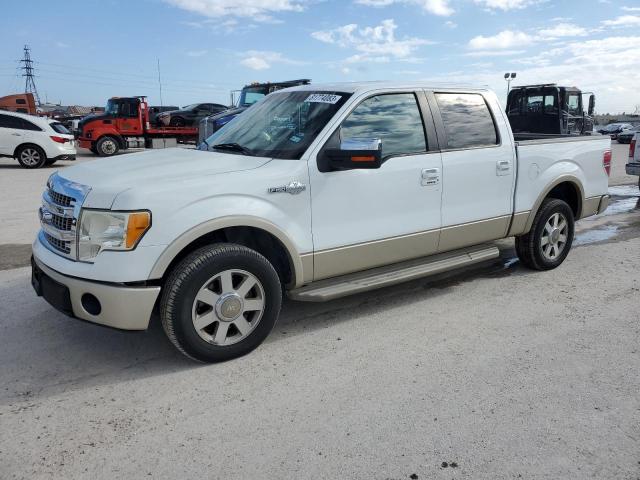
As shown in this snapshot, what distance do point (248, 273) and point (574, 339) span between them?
243 cm

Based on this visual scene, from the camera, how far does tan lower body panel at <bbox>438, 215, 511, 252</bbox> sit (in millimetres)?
4703

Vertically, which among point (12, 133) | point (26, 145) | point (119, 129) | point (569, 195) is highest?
point (119, 129)

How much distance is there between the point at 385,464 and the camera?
262 cm

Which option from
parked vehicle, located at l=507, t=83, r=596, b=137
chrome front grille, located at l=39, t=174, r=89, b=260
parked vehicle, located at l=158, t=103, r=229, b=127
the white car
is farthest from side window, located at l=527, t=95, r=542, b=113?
chrome front grille, located at l=39, t=174, r=89, b=260

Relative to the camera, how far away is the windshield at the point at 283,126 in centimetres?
399

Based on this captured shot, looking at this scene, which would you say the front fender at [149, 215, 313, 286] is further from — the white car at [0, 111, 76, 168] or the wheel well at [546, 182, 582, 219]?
the white car at [0, 111, 76, 168]

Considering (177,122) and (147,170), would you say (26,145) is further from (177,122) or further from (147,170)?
(147,170)

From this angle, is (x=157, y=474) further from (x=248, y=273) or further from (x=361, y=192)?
(x=361, y=192)

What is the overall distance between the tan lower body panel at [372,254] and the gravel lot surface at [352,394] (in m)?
0.48

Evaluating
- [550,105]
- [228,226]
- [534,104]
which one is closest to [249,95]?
[534,104]

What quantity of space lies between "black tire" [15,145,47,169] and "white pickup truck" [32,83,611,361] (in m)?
13.9

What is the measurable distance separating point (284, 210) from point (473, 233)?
6.49 feet

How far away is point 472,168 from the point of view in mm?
4730

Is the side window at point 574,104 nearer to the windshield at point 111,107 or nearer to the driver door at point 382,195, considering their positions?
the driver door at point 382,195
